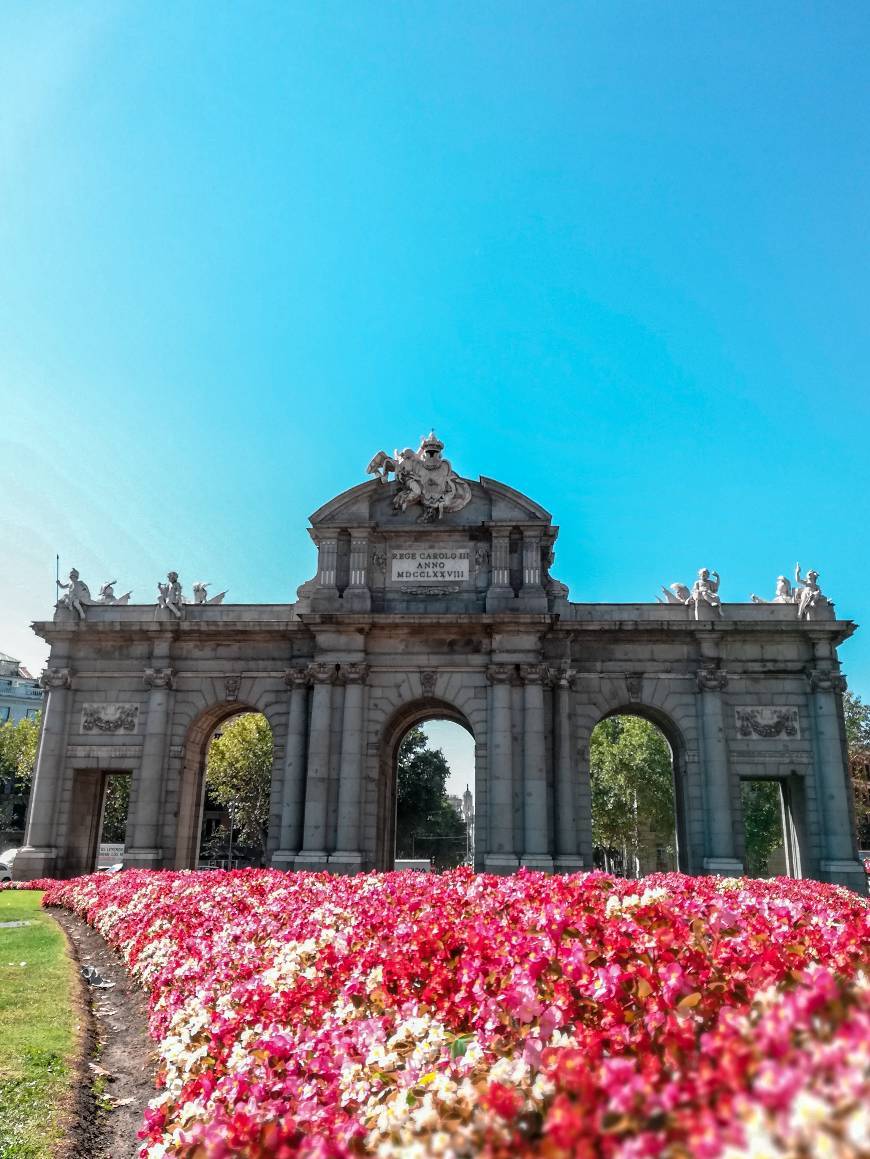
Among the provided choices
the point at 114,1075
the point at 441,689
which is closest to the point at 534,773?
the point at 441,689

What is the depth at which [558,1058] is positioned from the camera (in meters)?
3.97

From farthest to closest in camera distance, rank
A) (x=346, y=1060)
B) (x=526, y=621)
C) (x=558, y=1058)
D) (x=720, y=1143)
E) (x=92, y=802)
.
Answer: (x=92, y=802) → (x=526, y=621) → (x=346, y=1060) → (x=558, y=1058) → (x=720, y=1143)

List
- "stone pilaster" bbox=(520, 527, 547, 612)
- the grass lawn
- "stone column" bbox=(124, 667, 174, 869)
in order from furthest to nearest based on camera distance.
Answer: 1. "stone column" bbox=(124, 667, 174, 869)
2. "stone pilaster" bbox=(520, 527, 547, 612)
3. the grass lawn

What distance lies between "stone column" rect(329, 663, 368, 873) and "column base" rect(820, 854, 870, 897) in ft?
45.7

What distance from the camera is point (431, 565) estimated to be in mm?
27781

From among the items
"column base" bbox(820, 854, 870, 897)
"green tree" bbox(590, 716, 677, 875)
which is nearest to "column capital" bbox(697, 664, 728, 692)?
"column base" bbox(820, 854, 870, 897)

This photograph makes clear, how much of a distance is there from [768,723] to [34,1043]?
23.0m

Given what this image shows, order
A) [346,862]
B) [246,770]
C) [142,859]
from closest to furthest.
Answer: [346,862] < [142,859] < [246,770]

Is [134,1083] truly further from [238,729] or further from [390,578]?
[238,729]

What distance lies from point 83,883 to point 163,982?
14216 mm

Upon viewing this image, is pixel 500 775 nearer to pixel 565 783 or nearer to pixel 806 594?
pixel 565 783

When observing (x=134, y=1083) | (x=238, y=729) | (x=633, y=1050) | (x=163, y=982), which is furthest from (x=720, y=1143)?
(x=238, y=729)

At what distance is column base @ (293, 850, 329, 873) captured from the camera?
24.7 m

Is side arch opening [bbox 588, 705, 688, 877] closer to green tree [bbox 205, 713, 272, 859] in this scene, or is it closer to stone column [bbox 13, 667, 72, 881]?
green tree [bbox 205, 713, 272, 859]
